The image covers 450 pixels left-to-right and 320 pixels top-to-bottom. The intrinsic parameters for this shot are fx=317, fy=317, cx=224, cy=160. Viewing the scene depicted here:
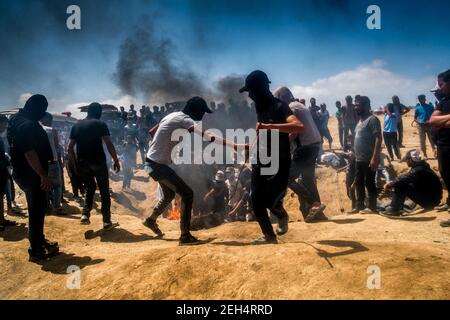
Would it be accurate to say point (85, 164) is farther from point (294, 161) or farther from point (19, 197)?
point (19, 197)

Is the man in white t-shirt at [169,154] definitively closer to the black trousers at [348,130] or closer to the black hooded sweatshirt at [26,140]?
the black hooded sweatshirt at [26,140]

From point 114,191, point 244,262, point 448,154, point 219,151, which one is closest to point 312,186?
point 448,154

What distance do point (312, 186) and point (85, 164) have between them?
4124 millimetres

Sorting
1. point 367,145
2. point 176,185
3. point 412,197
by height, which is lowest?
point 412,197

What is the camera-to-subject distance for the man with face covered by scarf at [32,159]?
4.08 m

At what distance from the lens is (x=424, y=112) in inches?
405

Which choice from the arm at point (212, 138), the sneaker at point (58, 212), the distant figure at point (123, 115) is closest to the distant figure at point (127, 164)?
the distant figure at point (123, 115)

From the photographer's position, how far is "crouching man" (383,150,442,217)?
21.1 ft

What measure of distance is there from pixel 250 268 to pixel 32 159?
3.04m

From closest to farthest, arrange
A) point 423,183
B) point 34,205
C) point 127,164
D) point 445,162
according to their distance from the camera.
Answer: point 34,205 → point 445,162 → point 423,183 → point 127,164

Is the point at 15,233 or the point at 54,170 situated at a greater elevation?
the point at 54,170

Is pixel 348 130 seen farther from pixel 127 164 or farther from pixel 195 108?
pixel 195 108

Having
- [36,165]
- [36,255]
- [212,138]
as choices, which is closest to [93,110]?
[36,165]

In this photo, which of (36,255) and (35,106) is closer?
(35,106)
